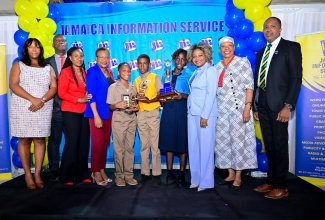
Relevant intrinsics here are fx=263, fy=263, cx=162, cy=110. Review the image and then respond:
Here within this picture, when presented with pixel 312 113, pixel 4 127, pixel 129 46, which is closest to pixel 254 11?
pixel 312 113

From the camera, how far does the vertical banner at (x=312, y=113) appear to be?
13.5ft

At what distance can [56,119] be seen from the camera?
402cm

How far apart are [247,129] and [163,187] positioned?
1.39m

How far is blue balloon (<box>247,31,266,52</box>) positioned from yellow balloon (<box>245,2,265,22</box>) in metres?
0.24

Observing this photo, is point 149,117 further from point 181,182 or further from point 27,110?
point 27,110

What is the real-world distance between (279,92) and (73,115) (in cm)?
269

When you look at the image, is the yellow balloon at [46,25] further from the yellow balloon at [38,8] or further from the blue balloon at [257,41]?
the blue balloon at [257,41]

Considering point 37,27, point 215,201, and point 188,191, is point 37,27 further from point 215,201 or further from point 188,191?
point 215,201

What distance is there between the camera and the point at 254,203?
305cm

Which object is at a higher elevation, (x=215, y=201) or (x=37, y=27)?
(x=37, y=27)

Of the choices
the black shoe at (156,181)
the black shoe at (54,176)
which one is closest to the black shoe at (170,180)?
the black shoe at (156,181)

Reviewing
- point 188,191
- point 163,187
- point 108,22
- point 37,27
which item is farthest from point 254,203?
point 37,27

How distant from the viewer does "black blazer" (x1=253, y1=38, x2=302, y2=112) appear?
3.13m

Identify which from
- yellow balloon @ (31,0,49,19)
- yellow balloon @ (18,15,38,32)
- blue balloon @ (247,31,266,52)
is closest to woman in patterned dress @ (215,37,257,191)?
blue balloon @ (247,31,266,52)
